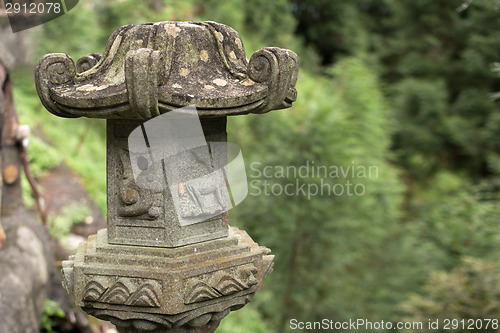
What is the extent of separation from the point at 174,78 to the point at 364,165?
8.39 metres

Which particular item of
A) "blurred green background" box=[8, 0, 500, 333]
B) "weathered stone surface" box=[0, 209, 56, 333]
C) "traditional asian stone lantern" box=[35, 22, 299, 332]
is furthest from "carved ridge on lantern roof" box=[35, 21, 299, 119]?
"blurred green background" box=[8, 0, 500, 333]

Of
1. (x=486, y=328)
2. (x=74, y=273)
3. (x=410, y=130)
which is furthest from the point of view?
(x=410, y=130)

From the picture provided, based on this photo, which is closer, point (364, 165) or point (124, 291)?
point (124, 291)

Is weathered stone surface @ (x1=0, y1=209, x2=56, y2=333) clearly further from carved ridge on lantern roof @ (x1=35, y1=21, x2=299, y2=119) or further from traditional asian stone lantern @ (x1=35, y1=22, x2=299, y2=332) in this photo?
carved ridge on lantern roof @ (x1=35, y1=21, x2=299, y2=119)

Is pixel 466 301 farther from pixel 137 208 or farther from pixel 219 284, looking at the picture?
pixel 137 208

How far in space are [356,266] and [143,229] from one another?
28.4 feet

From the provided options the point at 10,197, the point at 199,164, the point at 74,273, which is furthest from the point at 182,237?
the point at 10,197

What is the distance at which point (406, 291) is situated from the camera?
10141mm

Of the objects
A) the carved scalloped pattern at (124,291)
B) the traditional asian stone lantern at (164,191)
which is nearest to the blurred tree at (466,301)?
the traditional asian stone lantern at (164,191)

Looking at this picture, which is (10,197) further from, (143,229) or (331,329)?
(331,329)

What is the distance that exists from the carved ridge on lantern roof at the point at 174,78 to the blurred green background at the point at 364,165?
8.87ft

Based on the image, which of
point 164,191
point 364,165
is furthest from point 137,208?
point 364,165

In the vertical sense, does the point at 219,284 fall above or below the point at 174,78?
below

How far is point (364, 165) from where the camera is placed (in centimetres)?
1054
